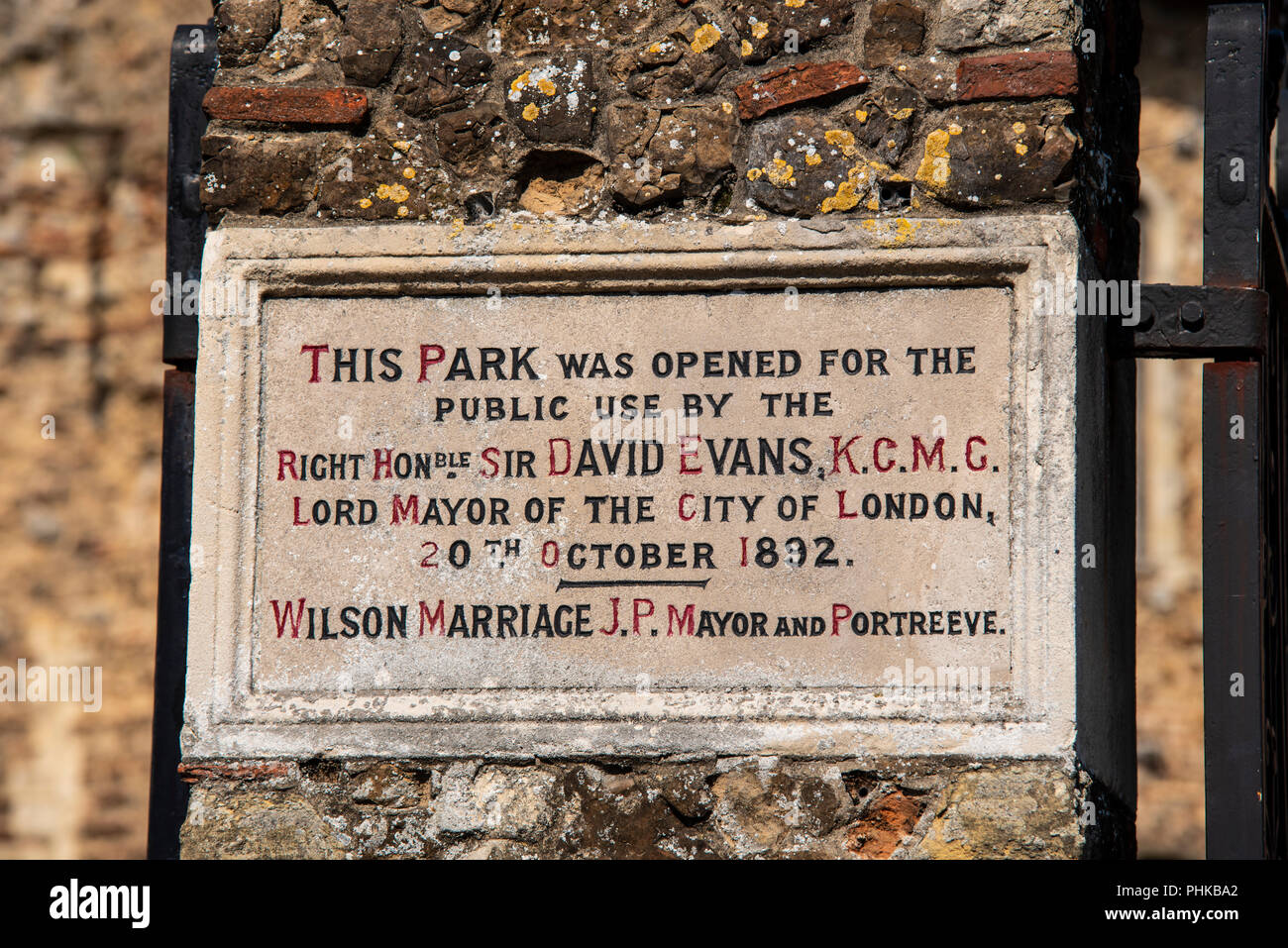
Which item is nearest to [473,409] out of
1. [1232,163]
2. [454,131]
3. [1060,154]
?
[454,131]

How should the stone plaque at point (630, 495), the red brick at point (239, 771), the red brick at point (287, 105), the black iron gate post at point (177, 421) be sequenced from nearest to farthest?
1. the stone plaque at point (630, 495)
2. the red brick at point (239, 771)
3. the red brick at point (287, 105)
4. the black iron gate post at point (177, 421)

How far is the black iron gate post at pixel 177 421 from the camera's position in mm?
3480

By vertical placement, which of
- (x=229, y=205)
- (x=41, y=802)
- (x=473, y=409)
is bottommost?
(x=41, y=802)

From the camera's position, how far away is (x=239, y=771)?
3.15 metres

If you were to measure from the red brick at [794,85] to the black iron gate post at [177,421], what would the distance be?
122cm

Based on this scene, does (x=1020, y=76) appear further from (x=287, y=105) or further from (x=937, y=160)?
(x=287, y=105)

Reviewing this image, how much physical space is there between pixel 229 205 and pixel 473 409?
0.66 meters

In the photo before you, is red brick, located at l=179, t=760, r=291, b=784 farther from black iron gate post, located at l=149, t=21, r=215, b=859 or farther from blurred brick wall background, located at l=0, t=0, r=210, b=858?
blurred brick wall background, located at l=0, t=0, r=210, b=858

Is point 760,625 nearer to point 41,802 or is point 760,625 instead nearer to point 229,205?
point 229,205

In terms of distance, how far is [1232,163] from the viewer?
3385 mm

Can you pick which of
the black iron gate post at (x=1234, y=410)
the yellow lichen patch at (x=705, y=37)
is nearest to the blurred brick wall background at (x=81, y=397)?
the yellow lichen patch at (x=705, y=37)

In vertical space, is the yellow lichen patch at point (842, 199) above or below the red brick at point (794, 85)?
below

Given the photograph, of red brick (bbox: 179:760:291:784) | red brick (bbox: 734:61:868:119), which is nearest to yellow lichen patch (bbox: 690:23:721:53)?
red brick (bbox: 734:61:868:119)

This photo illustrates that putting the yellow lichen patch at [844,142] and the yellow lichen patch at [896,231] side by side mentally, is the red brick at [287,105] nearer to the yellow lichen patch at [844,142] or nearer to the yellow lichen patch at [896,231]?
the yellow lichen patch at [844,142]
